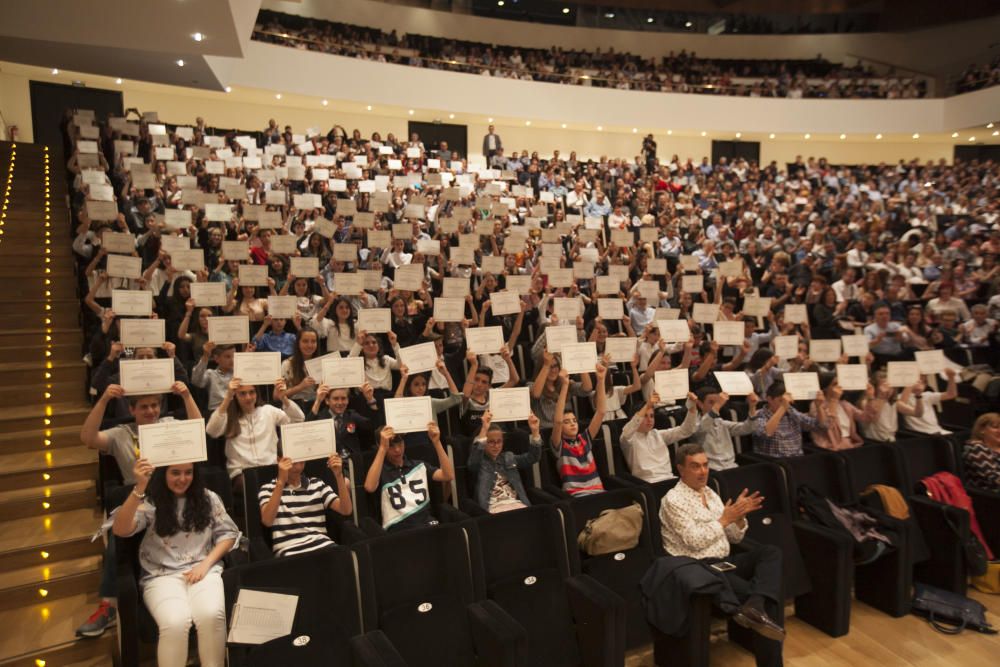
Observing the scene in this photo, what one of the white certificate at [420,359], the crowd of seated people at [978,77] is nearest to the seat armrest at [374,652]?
the white certificate at [420,359]

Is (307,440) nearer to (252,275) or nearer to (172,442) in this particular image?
(172,442)

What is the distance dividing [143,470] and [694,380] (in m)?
4.49

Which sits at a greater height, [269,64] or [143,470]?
[269,64]

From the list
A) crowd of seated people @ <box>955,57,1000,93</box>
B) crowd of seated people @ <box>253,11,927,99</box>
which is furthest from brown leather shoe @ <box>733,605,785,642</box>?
crowd of seated people @ <box>955,57,1000,93</box>

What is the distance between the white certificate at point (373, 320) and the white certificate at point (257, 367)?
4.15ft

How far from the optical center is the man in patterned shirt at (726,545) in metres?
3.41

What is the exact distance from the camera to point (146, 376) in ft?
12.7

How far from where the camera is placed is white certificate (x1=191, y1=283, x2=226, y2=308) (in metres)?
5.80

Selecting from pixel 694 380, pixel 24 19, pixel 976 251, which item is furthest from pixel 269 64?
pixel 976 251

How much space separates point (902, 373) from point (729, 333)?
4.40 ft

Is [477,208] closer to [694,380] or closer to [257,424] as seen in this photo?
[694,380]

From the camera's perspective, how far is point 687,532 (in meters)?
3.67

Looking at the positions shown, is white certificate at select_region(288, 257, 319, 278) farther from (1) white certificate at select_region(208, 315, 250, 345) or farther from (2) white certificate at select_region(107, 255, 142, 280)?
(1) white certificate at select_region(208, 315, 250, 345)

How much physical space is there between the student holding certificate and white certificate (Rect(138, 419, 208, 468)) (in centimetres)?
85
